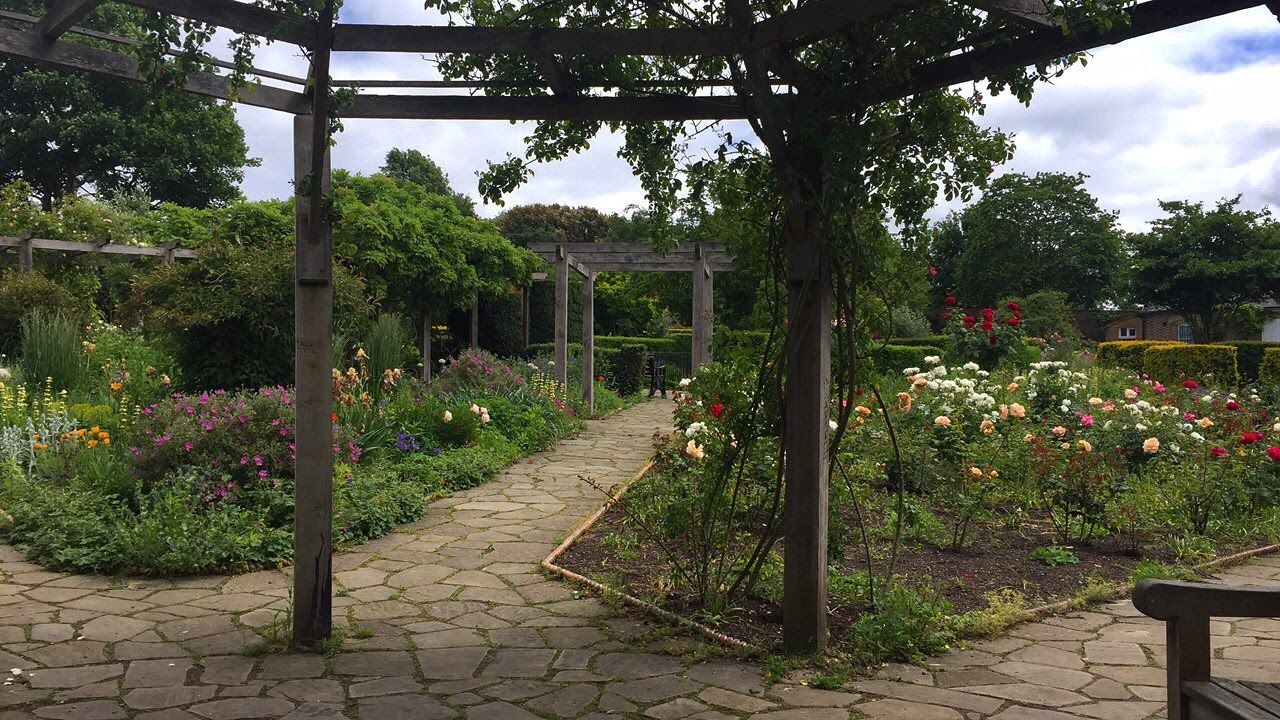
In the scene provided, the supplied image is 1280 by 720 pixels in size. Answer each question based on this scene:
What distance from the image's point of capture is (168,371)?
9.80 m

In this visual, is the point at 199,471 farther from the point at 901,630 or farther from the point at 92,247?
the point at 92,247

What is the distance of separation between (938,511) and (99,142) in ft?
93.7

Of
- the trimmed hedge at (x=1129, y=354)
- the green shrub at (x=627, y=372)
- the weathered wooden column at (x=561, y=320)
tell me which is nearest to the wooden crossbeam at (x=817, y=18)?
the weathered wooden column at (x=561, y=320)

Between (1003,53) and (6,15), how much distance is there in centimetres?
390

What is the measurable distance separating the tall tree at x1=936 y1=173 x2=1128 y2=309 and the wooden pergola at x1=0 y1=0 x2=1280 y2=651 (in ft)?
135

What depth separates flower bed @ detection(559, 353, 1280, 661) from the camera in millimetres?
4516

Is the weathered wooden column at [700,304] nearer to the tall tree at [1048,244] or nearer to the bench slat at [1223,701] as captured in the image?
the bench slat at [1223,701]

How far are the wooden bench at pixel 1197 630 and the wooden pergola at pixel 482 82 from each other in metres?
1.74

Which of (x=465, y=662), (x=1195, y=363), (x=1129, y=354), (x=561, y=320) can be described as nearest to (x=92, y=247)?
(x=561, y=320)

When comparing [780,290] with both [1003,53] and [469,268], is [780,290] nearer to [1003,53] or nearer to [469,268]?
[1003,53]

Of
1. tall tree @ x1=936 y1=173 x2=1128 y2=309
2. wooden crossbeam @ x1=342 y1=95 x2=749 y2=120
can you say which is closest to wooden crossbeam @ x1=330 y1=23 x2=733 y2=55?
wooden crossbeam @ x1=342 y1=95 x2=749 y2=120

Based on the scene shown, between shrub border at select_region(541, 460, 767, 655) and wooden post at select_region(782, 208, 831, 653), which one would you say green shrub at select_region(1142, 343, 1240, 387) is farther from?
wooden post at select_region(782, 208, 831, 653)

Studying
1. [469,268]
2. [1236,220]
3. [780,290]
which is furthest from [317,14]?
[1236,220]

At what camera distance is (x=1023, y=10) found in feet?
10.5
